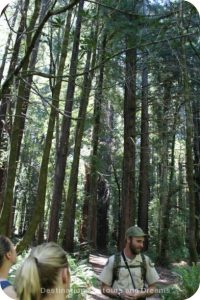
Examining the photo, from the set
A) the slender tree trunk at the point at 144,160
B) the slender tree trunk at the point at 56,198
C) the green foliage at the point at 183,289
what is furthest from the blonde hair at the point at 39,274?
the slender tree trunk at the point at 144,160

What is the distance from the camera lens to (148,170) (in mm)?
6707

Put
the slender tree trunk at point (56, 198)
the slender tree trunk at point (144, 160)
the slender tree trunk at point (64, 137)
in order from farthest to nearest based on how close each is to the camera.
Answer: the slender tree trunk at point (144, 160) < the slender tree trunk at point (56, 198) < the slender tree trunk at point (64, 137)

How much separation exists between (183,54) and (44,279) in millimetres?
2632

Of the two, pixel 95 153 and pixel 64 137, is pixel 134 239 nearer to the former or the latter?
pixel 64 137

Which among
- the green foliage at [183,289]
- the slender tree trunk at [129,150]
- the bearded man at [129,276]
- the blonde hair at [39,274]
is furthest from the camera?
the slender tree trunk at [129,150]

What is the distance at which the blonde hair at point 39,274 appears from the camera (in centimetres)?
112

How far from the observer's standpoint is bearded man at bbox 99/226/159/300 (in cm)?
203

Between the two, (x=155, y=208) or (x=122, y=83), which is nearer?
(x=122, y=83)

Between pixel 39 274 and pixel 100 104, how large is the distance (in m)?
2.86

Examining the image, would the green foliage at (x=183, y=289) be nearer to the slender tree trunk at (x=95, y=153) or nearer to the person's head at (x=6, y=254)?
the person's head at (x=6, y=254)

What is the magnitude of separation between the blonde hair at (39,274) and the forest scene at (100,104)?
0.67 m

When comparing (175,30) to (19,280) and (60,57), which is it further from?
(19,280)

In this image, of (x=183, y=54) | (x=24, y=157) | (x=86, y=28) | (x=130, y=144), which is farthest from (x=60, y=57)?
(x=24, y=157)

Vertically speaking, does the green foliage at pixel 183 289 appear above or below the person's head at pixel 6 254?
below
